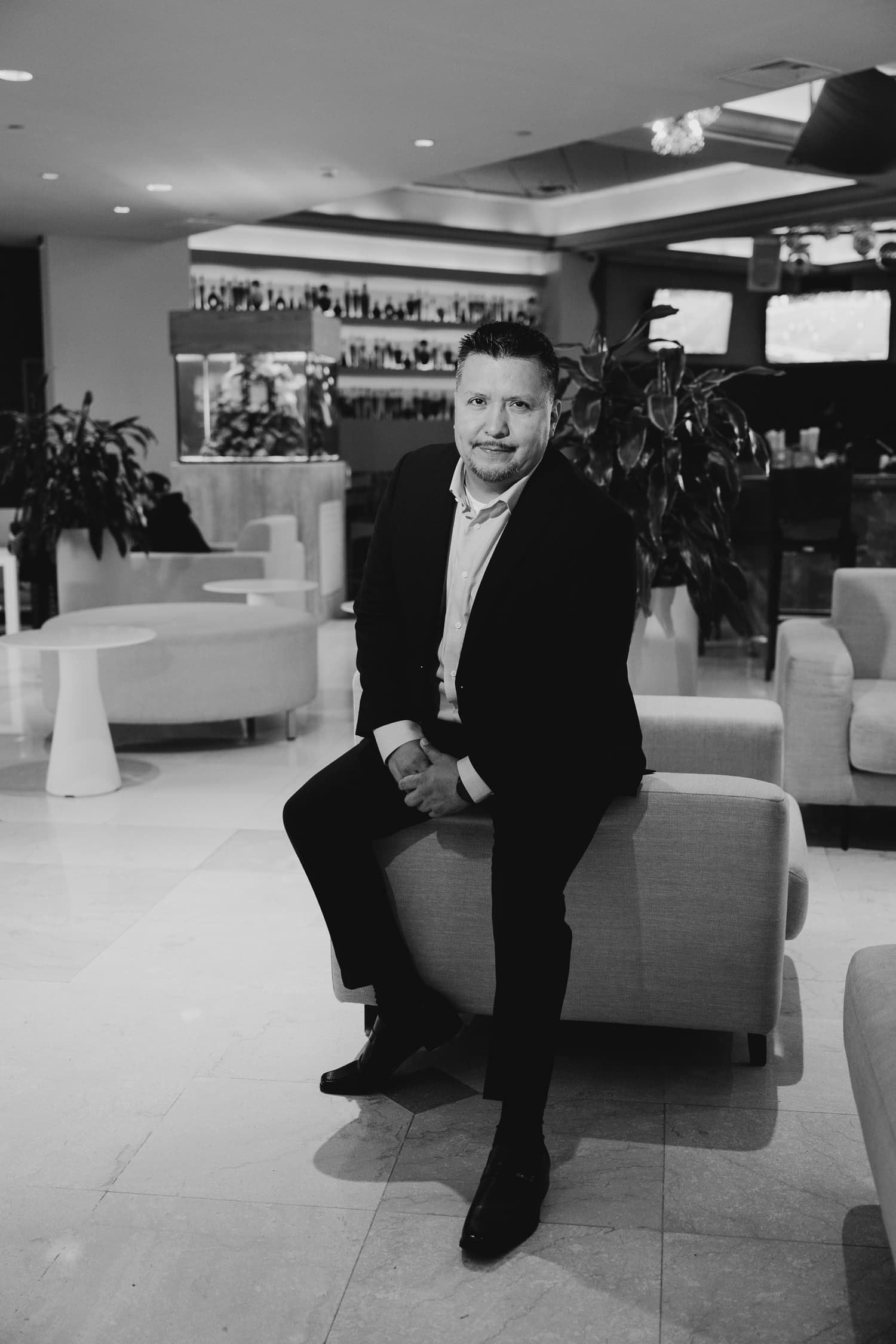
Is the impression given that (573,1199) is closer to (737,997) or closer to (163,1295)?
(737,997)

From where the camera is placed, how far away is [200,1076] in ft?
8.65

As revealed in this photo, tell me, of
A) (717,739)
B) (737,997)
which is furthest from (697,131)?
(737,997)

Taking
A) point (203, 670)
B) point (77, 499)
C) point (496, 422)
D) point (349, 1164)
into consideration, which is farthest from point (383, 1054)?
point (77, 499)

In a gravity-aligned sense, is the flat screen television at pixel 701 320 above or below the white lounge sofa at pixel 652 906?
above

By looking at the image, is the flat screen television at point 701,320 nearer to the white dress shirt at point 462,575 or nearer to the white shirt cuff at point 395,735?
the white dress shirt at point 462,575

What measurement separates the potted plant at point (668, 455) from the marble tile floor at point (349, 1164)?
1086 millimetres

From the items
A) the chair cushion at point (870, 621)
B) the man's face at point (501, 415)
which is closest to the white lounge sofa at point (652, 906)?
the man's face at point (501, 415)

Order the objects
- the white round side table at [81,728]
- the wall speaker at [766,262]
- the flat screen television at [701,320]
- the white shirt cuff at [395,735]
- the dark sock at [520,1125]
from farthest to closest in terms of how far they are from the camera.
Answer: the flat screen television at [701,320]
the wall speaker at [766,262]
the white round side table at [81,728]
the white shirt cuff at [395,735]
the dark sock at [520,1125]

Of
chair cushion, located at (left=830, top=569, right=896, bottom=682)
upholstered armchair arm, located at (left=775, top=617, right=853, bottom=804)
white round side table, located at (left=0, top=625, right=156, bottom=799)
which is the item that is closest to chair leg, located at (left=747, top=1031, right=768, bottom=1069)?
upholstered armchair arm, located at (left=775, top=617, right=853, bottom=804)

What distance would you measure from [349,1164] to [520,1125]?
339 mm

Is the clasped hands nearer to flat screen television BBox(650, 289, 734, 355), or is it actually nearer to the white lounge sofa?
the white lounge sofa

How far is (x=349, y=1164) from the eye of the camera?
2314 mm

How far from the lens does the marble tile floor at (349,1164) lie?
6.28 ft

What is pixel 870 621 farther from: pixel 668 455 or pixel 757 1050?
pixel 757 1050
